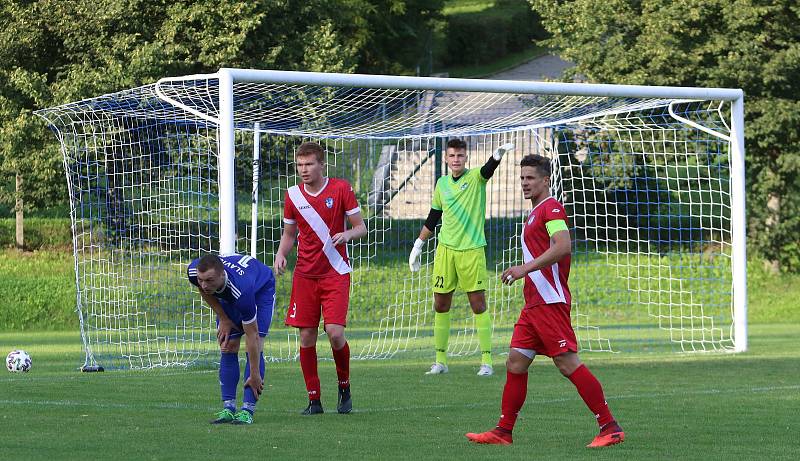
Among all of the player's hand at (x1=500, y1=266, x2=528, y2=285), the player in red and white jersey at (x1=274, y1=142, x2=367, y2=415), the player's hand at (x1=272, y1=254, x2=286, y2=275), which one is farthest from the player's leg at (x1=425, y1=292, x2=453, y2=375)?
the player's hand at (x1=500, y1=266, x2=528, y2=285)

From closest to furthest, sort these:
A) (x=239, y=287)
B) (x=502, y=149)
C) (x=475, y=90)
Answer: (x=239, y=287), (x=502, y=149), (x=475, y=90)

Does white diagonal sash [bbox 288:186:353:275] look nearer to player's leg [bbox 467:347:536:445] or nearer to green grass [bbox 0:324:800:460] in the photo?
green grass [bbox 0:324:800:460]

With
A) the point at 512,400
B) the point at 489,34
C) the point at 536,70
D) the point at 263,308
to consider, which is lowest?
the point at 512,400

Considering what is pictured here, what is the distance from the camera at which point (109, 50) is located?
71.9 ft

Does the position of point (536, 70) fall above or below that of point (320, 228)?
above

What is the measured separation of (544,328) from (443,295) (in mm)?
4728

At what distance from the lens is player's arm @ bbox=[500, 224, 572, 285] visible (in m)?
7.19

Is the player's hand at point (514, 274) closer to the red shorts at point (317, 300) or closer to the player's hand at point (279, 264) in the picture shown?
the red shorts at point (317, 300)

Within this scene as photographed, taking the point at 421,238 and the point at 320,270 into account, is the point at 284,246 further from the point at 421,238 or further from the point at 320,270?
the point at 421,238

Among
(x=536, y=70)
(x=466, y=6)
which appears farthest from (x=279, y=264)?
(x=466, y=6)

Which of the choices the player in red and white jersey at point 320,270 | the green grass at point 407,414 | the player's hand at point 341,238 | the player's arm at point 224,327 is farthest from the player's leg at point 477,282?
the player's arm at point 224,327

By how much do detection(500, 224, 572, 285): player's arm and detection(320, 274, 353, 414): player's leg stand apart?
6.51 feet

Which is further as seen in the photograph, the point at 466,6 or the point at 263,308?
the point at 466,6

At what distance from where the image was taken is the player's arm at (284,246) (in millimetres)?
9023
